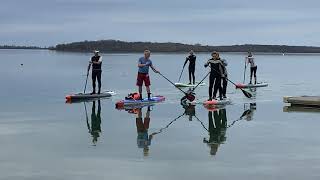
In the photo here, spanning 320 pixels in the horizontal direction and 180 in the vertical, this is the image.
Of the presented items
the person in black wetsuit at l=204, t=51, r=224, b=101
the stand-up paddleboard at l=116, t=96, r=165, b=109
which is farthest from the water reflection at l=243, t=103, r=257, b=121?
the stand-up paddleboard at l=116, t=96, r=165, b=109

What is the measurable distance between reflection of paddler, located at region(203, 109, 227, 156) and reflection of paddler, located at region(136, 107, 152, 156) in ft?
3.98

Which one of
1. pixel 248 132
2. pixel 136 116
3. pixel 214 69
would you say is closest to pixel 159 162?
A: pixel 248 132

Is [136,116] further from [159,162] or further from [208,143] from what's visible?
[159,162]

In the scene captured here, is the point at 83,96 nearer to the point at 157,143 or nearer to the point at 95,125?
the point at 95,125

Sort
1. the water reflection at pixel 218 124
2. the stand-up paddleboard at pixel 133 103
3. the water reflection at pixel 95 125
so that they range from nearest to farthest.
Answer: the water reflection at pixel 218 124 < the water reflection at pixel 95 125 < the stand-up paddleboard at pixel 133 103

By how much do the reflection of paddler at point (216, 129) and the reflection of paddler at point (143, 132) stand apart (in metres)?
1.21

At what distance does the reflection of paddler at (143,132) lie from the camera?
1166 centimetres

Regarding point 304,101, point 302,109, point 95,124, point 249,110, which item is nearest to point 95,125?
point 95,124

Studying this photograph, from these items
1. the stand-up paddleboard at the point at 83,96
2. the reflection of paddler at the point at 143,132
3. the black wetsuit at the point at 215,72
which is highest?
the black wetsuit at the point at 215,72

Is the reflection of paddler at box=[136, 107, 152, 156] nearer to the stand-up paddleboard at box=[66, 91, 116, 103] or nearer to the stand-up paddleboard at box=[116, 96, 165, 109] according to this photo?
the stand-up paddleboard at box=[116, 96, 165, 109]

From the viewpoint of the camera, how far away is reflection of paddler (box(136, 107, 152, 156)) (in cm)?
1166

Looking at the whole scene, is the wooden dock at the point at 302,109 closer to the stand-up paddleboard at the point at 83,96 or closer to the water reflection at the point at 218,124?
the water reflection at the point at 218,124

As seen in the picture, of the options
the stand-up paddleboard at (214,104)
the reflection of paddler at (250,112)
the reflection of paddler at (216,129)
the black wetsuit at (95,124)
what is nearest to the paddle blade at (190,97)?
the stand-up paddleboard at (214,104)

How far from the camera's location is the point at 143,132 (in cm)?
1355
